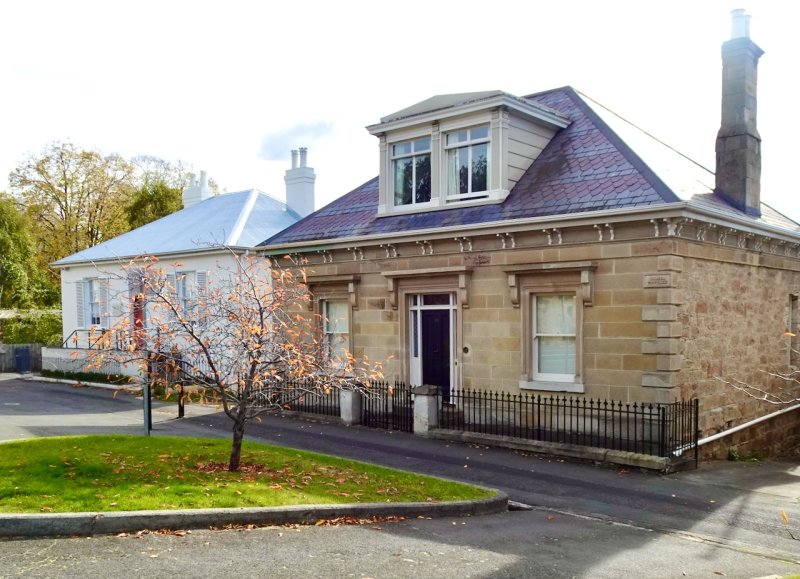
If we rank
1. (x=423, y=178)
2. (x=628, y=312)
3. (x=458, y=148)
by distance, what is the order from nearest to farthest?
1. (x=628, y=312)
2. (x=458, y=148)
3. (x=423, y=178)

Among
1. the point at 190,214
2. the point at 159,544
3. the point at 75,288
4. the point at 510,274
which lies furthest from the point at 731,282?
the point at 75,288

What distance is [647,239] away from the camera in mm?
13773

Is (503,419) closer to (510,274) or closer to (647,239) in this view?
(510,274)

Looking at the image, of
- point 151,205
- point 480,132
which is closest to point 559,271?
point 480,132

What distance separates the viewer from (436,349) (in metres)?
17.8

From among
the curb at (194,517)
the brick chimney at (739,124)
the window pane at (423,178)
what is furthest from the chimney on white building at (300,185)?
the curb at (194,517)

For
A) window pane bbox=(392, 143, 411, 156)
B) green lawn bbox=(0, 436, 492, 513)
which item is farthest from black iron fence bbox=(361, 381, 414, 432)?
window pane bbox=(392, 143, 411, 156)

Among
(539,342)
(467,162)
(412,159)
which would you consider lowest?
(539,342)

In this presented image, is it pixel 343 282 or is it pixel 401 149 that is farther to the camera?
pixel 343 282

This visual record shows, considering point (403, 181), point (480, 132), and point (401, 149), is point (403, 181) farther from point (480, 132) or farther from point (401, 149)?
Result: point (480, 132)

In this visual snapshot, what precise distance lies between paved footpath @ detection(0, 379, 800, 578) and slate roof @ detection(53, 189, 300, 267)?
11.3 metres

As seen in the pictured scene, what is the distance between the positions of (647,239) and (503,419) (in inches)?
194

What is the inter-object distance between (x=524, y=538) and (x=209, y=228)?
2049 centimetres

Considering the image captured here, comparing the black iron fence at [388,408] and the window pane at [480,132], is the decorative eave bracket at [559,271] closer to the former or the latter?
the black iron fence at [388,408]
